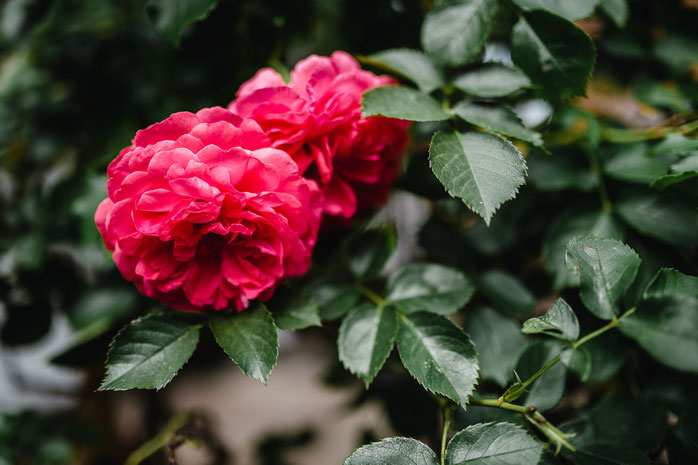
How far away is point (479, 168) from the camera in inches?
17.8

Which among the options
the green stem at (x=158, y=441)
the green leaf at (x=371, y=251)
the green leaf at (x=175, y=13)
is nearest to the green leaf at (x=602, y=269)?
the green leaf at (x=371, y=251)

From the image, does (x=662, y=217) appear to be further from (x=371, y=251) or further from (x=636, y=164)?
(x=371, y=251)

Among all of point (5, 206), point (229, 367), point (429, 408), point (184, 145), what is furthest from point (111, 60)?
point (229, 367)

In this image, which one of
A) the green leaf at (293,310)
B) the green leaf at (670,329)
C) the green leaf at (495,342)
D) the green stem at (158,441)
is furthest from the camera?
the green stem at (158,441)

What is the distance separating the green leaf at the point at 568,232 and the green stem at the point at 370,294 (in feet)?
0.70

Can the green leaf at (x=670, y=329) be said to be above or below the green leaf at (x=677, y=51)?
below

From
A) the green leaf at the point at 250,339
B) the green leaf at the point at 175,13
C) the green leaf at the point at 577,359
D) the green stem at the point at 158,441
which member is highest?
the green leaf at the point at 175,13

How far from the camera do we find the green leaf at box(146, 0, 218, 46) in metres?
0.53

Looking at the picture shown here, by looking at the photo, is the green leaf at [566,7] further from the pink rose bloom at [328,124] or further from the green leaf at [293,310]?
the green leaf at [293,310]

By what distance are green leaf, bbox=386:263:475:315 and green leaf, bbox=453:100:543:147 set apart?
0.57 feet

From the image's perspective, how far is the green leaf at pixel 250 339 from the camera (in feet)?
1.37

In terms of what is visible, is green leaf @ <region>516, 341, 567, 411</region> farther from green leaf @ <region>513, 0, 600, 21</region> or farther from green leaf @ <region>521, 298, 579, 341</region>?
green leaf @ <region>513, 0, 600, 21</region>

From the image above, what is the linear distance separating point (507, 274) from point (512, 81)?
0.89 feet

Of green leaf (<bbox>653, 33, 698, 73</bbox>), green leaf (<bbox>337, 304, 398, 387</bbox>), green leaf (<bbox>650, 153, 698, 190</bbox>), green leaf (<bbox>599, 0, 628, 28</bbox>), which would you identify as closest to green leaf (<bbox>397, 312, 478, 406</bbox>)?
green leaf (<bbox>337, 304, 398, 387</bbox>)
